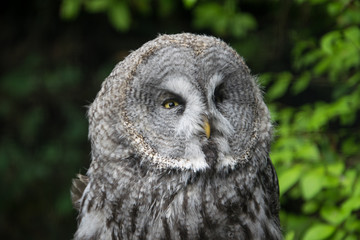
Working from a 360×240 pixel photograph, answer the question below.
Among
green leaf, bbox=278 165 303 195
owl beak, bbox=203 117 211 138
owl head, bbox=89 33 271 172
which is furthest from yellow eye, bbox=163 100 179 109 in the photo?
green leaf, bbox=278 165 303 195

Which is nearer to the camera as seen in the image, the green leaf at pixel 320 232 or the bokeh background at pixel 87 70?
the green leaf at pixel 320 232

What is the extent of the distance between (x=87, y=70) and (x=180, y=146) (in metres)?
2.74

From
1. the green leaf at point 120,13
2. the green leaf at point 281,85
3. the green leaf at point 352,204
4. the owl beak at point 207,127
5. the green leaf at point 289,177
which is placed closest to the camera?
the owl beak at point 207,127

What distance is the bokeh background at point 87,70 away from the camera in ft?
8.07

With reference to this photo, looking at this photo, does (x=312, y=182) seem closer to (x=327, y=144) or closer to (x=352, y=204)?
(x=352, y=204)

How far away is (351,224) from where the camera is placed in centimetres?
190

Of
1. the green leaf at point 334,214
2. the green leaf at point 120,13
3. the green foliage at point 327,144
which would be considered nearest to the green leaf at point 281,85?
the green foliage at point 327,144

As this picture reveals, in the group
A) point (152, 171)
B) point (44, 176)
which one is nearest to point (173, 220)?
point (152, 171)

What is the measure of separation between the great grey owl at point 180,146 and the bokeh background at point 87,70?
610mm

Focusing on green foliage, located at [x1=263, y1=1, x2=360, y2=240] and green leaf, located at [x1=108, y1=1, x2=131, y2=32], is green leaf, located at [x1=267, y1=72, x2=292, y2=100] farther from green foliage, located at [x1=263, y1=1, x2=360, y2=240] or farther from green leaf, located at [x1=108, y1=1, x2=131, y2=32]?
green leaf, located at [x1=108, y1=1, x2=131, y2=32]

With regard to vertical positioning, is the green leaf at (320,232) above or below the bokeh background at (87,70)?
below

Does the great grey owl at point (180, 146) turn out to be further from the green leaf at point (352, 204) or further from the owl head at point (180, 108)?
the green leaf at point (352, 204)

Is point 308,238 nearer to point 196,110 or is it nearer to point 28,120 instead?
point 196,110

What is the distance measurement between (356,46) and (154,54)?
1.01 m
